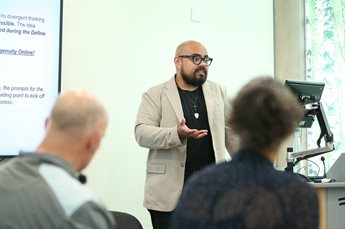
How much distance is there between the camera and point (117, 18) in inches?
161

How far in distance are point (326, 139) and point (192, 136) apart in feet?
3.82

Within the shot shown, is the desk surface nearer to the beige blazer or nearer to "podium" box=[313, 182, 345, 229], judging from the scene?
"podium" box=[313, 182, 345, 229]

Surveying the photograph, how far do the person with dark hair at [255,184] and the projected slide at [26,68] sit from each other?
7.37ft

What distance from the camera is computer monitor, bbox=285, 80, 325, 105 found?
354cm

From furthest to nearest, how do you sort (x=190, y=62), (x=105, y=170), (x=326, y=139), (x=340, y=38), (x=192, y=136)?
(x=340, y=38) → (x=105, y=170) → (x=326, y=139) → (x=190, y=62) → (x=192, y=136)

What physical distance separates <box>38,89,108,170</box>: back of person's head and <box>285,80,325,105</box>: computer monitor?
232 cm

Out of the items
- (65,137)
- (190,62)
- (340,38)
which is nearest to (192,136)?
(190,62)

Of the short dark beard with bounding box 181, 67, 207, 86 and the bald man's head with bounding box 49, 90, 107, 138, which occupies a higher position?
the short dark beard with bounding box 181, 67, 207, 86

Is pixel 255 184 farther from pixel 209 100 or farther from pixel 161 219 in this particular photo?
pixel 209 100

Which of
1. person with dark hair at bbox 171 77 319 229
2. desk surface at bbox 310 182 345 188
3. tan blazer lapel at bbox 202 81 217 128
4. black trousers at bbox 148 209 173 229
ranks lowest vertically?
black trousers at bbox 148 209 173 229

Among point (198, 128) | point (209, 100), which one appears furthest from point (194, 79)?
point (198, 128)

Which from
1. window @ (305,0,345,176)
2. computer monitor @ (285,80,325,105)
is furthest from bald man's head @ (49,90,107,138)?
window @ (305,0,345,176)

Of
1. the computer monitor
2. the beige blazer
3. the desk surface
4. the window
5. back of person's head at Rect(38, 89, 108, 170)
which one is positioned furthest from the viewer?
the window

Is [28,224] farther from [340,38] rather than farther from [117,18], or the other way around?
[340,38]
